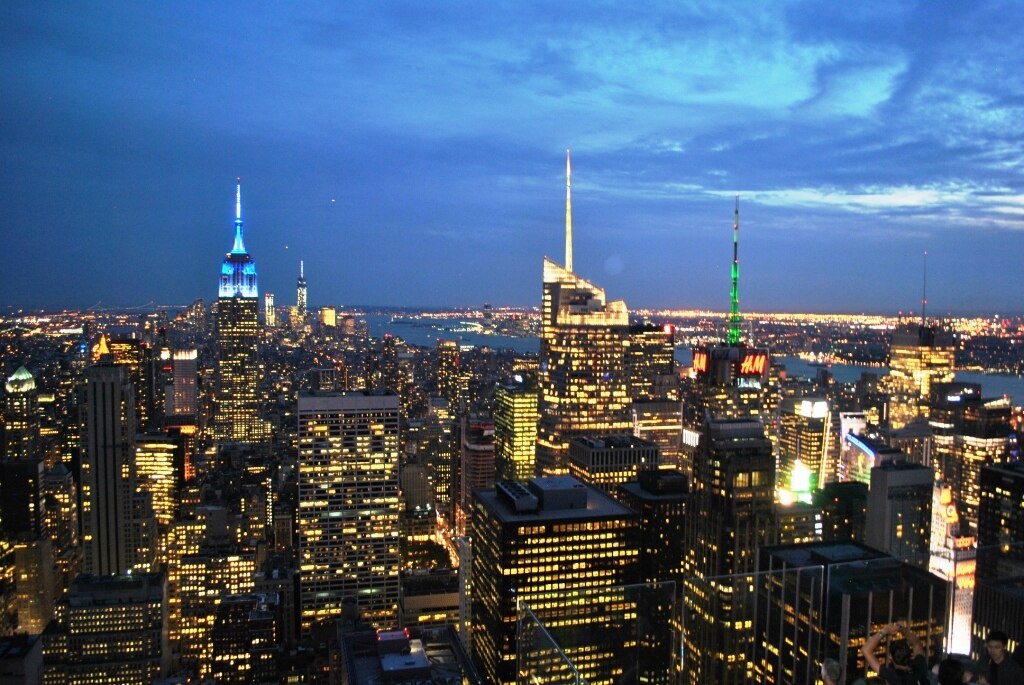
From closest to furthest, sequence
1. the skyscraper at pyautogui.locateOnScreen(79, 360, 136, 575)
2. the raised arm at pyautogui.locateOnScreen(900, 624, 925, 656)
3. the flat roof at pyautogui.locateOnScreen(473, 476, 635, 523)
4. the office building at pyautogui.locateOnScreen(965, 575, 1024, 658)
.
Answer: the raised arm at pyautogui.locateOnScreen(900, 624, 925, 656), the office building at pyautogui.locateOnScreen(965, 575, 1024, 658), the flat roof at pyautogui.locateOnScreen(473, 476, 635, 523), the skyscraper at pyautogui.locateOnScreen(79, 360, 136, 575)

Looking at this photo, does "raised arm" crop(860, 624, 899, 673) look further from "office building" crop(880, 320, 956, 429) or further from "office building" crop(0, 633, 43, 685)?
"office building" crop(880, 320, 956, 429)

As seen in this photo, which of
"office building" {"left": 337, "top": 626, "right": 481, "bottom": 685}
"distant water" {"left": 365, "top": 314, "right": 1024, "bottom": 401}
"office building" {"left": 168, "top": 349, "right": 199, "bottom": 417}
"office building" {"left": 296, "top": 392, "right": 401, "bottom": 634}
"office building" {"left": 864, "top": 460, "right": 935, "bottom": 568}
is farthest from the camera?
"office building" {"left": 168, "top": 349, "right": 199, "bottom": 417}

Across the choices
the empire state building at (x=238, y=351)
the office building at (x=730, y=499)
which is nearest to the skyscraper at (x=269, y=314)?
the empire state building at (x=238, y=351)

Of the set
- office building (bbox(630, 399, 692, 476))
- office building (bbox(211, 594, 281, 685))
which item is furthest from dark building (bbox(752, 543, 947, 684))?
office building (bbox(630, 399, 692, 476))

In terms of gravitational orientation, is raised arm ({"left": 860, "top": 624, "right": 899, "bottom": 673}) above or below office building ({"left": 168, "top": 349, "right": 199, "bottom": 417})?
above

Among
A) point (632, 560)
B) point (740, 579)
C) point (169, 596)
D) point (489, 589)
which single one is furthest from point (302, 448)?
point (740, 579)

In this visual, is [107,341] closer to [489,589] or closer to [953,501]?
[489,589]

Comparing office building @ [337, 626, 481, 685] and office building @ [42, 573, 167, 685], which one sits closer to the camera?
office building @ [337, 626, 481, 685]
